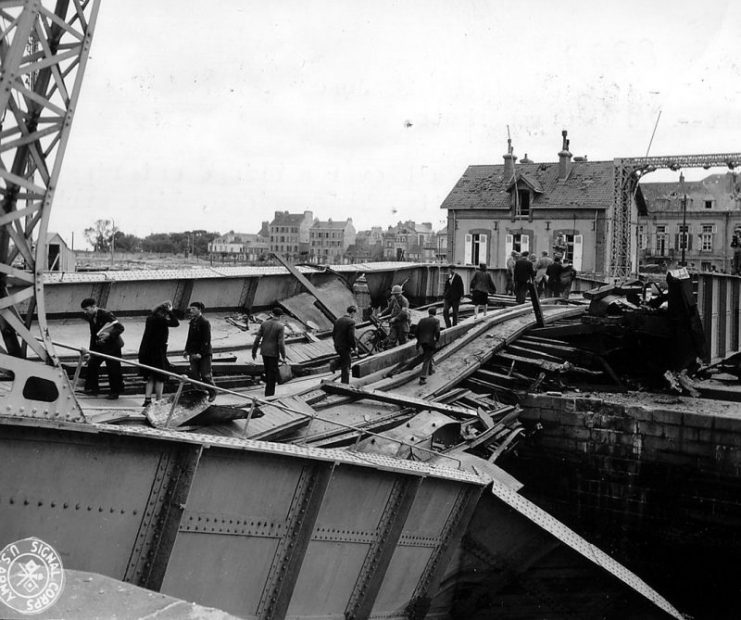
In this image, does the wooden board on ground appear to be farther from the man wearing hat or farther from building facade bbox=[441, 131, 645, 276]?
building facade bbox=[441, 131, 645, 276]

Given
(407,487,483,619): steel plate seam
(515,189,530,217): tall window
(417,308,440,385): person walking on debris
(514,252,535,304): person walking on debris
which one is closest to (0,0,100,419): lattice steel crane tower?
(407,487,483,619): steel plate seam

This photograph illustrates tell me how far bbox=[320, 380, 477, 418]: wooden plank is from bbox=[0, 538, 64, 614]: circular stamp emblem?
7.46 metres

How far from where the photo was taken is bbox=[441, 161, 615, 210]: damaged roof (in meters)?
45.1

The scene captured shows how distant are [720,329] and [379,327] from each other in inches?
322

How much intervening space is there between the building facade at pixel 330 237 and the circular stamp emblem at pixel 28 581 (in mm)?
114111

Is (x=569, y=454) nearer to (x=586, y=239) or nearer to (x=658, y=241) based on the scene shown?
(x=586, y=239)

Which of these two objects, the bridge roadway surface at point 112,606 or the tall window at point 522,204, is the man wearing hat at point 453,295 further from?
the tall window at point 522,204

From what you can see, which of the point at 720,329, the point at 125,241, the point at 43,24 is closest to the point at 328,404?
the point at 43,24

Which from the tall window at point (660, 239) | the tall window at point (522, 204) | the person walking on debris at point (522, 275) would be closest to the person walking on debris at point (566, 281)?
the person walking on debris at point (522, 275)

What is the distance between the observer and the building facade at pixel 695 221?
231ft

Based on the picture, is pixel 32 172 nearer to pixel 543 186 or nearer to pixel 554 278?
pixel 554 278

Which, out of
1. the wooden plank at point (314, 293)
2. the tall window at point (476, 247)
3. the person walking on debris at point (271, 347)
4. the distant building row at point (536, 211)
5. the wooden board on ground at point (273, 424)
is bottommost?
the wooden board on ground at point (273, 424)

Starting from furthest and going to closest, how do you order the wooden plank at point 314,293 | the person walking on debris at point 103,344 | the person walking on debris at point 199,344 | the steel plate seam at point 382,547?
1. the wooden plank at point 314,293
2. the person walking on debris at point 199,344
3. the person walking on debris at point 103,344
4. the steel plate seam at point 382,547

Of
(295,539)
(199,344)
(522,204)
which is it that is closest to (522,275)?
→ (199,344)
